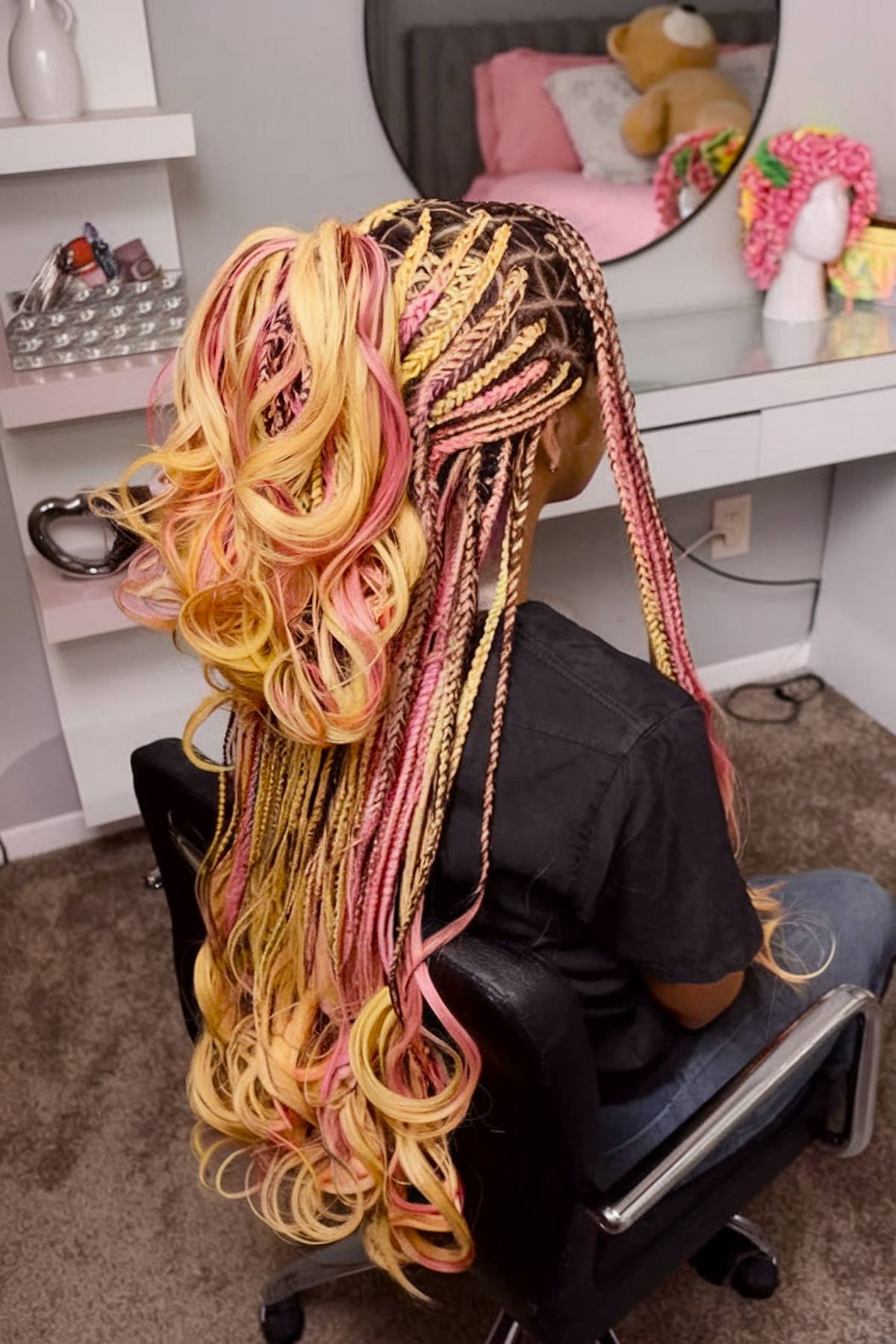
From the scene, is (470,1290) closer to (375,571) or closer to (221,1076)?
(221,1076)

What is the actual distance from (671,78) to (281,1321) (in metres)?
1.77

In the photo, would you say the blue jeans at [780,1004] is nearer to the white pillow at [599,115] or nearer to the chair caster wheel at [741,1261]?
the chair caster wheel at [741,1261]

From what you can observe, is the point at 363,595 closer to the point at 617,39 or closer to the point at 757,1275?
the point at 757,1275

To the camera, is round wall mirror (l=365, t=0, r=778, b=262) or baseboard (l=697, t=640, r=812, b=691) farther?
baseboard (l=697, t=640, r=812, b=691)

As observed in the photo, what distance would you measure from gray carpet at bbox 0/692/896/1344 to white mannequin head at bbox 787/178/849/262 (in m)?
0.96

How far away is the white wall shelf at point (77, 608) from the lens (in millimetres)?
1581

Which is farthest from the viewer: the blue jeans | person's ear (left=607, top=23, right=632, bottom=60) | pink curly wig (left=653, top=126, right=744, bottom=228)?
pink curly wig (left=653, top=126, right=744, bottom=228)

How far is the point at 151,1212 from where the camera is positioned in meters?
1.39

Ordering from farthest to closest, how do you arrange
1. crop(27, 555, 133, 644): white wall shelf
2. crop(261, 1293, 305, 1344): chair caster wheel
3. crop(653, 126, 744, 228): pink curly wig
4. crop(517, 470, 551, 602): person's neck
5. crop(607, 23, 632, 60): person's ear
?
1. crop(653, 126, 744, 228): pink curly wig
2. crop(607, 23, 632, 60): person's ear
3. crop(27, 555, 133, 644): white wall shelf
4. crop(261, 1293, 305, 1344): chair caster wheel
5. crop(517, 470, 551, 602): person's neck

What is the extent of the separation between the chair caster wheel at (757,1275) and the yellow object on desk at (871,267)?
4.78 feet

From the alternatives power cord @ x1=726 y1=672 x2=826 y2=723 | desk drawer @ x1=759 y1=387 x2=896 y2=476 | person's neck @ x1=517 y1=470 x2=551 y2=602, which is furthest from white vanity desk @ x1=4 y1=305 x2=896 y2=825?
person's neck @ x1=517 y1=470 x2=551 y2=602

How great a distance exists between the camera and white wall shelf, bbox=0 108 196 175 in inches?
55.4

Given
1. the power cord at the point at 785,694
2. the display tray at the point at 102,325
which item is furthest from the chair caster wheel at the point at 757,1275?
the display tray at the point at 102,325

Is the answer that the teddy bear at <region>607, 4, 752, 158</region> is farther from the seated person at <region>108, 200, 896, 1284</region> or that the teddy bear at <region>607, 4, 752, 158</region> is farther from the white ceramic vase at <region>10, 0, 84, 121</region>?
the seated person at <region>108, 200, 896, 1284</region>
